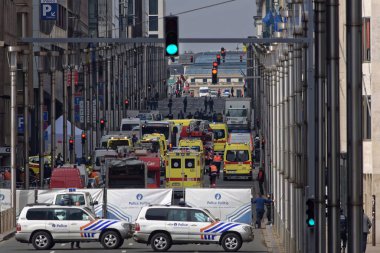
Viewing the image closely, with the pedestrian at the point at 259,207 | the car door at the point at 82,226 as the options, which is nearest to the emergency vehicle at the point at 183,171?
the pedestrian at the point at 259,207

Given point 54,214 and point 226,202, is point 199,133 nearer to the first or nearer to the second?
point 226,202

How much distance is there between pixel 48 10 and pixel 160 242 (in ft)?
220

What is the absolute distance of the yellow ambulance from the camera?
94438 millimetres

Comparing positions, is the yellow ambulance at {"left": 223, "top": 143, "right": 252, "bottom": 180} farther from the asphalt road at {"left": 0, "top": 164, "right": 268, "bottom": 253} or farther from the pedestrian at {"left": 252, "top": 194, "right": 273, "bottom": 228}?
the asphalt road at {"left": 0, "top": 164, "right": 268, "bottom": 253}

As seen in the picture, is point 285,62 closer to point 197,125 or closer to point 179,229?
point 179,229

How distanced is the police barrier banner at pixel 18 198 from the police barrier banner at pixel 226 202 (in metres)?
6.46

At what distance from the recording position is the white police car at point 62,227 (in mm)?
49844

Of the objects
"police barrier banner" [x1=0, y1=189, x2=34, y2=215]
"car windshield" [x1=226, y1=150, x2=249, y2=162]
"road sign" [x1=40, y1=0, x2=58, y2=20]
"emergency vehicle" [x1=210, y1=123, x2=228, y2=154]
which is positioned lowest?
"police barrier banner" [x1=0, y1=189, x2=34, y2=215]

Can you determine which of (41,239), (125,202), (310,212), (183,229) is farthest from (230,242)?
(310,212)

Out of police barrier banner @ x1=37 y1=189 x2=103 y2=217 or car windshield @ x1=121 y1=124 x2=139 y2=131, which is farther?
car windshield @ x1=121 y1=124 x2=139 y2=131

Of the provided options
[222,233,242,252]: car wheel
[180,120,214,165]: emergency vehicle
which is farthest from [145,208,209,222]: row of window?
[180,120,214,165]: emergency vehicle

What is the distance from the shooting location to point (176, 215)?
163 ft

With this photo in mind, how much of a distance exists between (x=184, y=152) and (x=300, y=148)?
39616mm

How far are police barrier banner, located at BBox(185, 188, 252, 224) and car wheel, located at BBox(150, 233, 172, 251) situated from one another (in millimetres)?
9009
